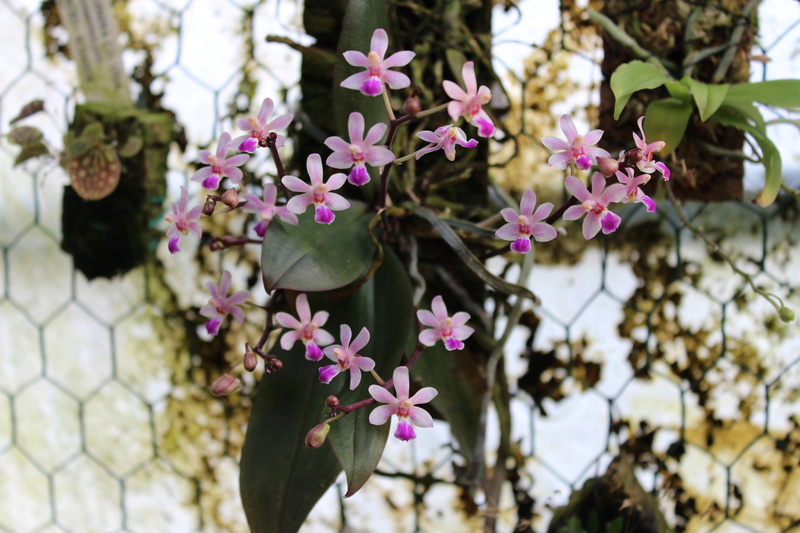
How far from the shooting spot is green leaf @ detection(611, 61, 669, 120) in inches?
15.1

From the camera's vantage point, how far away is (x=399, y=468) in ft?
2.23

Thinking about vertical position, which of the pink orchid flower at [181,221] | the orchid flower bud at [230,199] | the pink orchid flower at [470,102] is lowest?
the pink orchid flower at [181,221]

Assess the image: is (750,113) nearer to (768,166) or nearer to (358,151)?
(768,166)

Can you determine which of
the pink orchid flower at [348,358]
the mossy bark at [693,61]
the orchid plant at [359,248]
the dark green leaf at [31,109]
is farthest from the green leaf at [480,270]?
the dark green leaf at [31,109]

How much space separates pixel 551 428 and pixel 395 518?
21 centimetres

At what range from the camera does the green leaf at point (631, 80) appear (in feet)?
1.26

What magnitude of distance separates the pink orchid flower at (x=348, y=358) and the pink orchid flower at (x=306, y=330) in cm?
3

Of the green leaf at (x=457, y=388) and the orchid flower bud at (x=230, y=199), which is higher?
the orchid flower bud at (x=230, y=199)

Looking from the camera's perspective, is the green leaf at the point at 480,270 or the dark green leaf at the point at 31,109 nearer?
the green leaf at the point at 480,270

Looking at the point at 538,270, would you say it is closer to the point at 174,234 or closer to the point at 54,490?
the point at 174,234

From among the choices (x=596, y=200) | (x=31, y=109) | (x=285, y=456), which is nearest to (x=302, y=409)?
(x=285, y=456)

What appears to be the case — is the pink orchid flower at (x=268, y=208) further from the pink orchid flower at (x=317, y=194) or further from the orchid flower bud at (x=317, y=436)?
the orchid flower bud at (x=317, y=436)

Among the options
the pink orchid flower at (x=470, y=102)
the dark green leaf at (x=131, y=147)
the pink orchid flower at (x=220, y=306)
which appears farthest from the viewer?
the dark green leaf at (x=131, y=147)

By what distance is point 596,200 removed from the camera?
34 cm
